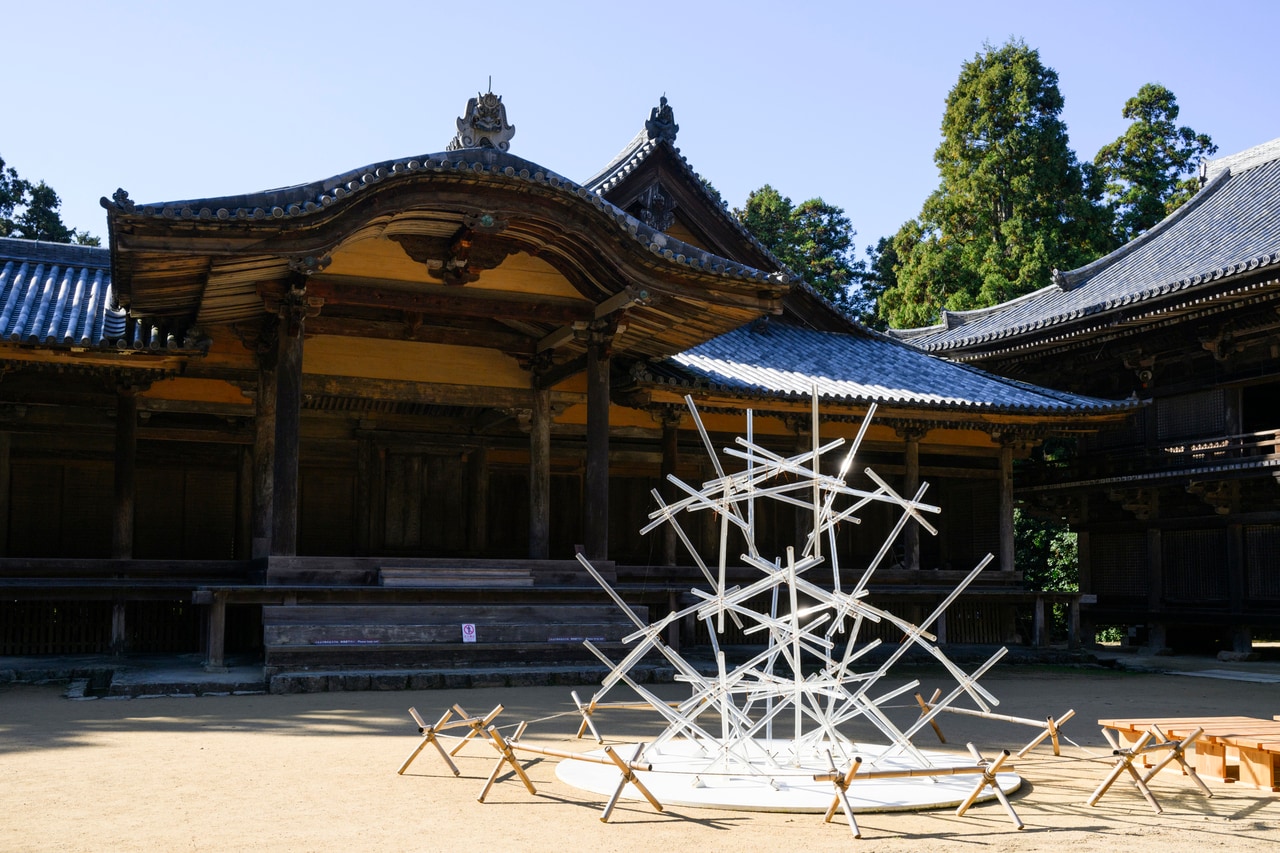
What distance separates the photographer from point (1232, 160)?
861 inches

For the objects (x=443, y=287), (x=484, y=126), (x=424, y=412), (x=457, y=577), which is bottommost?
(x=457, y=577)

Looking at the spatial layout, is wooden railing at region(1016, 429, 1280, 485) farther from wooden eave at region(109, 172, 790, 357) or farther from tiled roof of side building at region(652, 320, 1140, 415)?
wooden eave at region(109, 172, 790, 357)

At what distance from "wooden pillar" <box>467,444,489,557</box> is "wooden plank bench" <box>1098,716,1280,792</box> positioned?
1003cm

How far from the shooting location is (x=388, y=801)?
5.55 metres

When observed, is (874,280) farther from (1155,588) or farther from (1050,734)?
(1050,734)

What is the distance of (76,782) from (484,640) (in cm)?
539

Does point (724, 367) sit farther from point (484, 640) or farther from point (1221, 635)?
point (1221, 635)

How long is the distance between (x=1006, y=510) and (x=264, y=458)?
33.3ft

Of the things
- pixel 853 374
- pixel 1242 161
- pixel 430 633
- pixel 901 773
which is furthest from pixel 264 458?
pixel 1242 161

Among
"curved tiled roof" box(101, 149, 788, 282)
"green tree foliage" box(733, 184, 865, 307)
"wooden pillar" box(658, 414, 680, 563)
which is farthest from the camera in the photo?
"green tree foliage" box(733, 184, 865, 307)

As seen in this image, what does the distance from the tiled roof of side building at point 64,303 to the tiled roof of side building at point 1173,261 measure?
13.3 metres

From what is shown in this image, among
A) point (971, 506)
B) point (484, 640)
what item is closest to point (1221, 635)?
point (971, 506)

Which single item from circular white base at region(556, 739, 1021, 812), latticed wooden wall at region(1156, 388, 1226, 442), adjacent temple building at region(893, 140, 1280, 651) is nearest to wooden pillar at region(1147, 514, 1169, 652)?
adjacent temple building at region(893, 140, 1280, 651)

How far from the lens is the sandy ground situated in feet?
15.9
